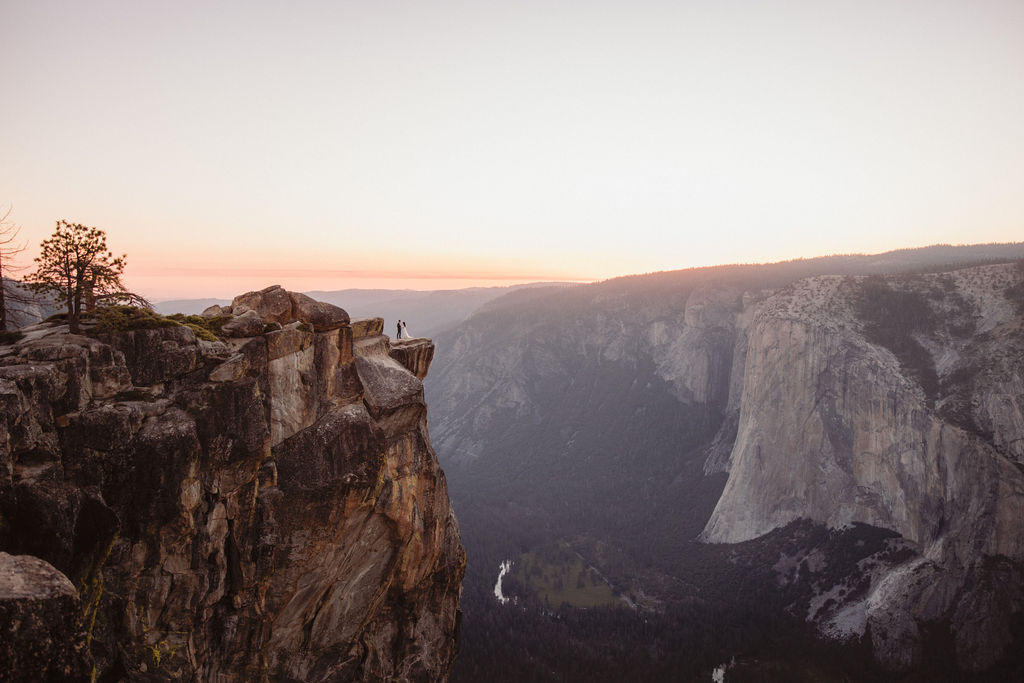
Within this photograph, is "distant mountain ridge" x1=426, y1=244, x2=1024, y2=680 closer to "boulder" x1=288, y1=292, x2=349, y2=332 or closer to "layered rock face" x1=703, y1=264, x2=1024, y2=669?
"layered rock face" x1=703, y1=264, x2=1024, y2=669

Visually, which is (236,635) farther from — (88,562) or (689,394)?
(689,394)

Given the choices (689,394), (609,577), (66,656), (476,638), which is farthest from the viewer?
(689,394)

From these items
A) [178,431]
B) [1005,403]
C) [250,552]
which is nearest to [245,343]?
[178,431]

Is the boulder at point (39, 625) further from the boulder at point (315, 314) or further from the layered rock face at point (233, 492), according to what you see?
the boulder at point (315, 314)

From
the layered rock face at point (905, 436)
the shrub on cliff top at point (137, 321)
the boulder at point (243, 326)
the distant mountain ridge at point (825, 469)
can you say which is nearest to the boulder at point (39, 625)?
the shrub on cliff top at point (137, 321)

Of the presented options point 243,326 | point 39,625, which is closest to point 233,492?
point 243,326

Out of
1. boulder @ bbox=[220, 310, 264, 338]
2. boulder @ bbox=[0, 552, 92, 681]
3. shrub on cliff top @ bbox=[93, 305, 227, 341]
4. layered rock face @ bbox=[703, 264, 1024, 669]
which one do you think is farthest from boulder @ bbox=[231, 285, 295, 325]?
layered rock face @ bbox=[703, 264, 1024, 669]
